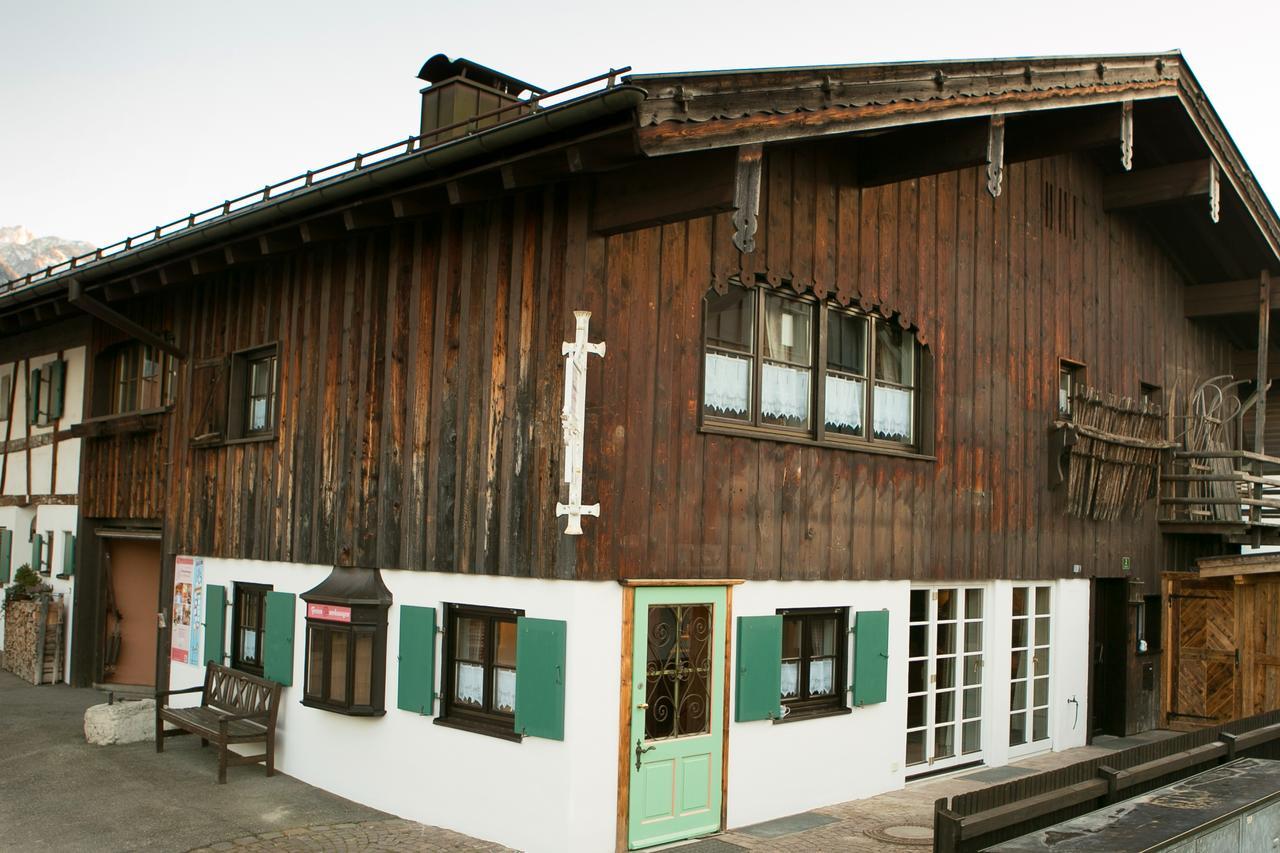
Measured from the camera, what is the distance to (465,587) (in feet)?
29.2

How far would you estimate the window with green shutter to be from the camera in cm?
1185

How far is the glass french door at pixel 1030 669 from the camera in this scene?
1243cm

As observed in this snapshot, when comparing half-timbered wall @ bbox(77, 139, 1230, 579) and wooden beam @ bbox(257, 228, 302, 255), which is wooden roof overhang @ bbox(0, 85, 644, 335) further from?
half-timbered wall @ bbox(77, 139, 1230, 579)

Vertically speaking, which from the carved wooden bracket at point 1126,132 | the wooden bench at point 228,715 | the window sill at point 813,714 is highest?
the carved wooden bracket at point 1126,132

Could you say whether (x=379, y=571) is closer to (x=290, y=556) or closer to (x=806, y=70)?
(x=290, y=556)

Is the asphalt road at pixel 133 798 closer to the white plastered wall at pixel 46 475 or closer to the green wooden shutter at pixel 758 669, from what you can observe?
the green wooden shutter at pixel 758 669

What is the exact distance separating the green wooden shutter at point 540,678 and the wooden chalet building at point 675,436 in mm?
27

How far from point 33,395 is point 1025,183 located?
13593mm

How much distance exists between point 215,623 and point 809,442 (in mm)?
6392

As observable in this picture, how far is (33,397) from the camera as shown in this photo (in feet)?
54.8

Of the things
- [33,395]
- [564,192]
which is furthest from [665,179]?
[33,395]

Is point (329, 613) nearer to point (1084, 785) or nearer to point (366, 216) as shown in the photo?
point (366, 216)

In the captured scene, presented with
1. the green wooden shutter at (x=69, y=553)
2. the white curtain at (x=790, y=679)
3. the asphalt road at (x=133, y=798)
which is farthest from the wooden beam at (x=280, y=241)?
the green wooden shutter at (x=69, y=553)

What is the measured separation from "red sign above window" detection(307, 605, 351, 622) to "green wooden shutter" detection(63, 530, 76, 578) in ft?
23.4
